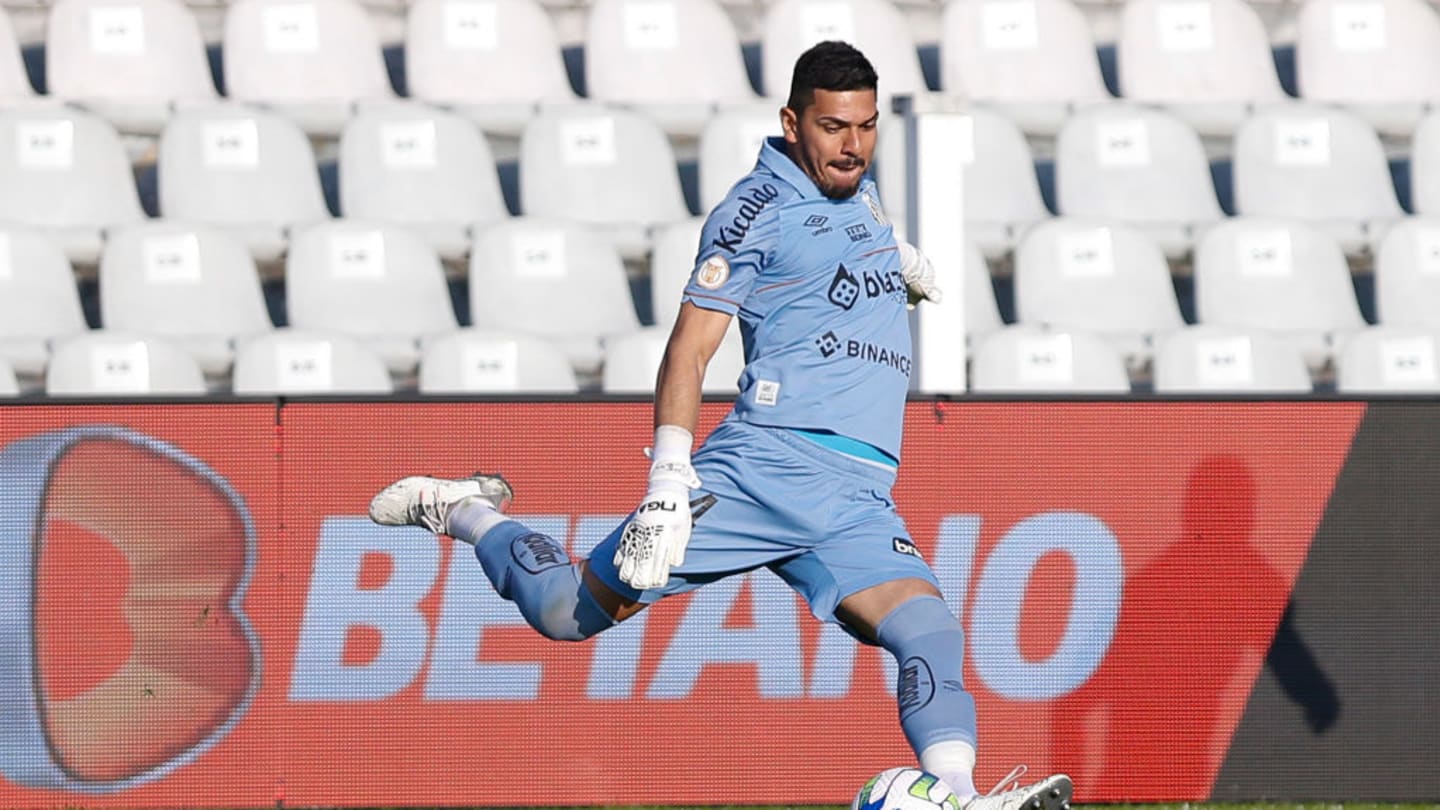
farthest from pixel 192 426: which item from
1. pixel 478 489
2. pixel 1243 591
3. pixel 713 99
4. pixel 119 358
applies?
pixel 713 99

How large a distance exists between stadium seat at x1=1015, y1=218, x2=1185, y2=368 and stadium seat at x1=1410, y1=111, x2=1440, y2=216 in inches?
69.8

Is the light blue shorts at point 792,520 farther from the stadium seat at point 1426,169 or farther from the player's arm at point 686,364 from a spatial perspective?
the stadium seat at point 1426,169

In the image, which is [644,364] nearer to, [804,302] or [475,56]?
[475,56]

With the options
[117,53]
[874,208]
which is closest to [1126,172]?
[117,53]

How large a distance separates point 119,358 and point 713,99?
3476mm

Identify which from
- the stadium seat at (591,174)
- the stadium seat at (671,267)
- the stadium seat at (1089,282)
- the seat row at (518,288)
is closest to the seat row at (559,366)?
the seat row at (518,288)

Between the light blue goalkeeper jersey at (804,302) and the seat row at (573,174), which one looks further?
the seat row at (573,174)

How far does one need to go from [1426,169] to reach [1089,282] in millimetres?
2224

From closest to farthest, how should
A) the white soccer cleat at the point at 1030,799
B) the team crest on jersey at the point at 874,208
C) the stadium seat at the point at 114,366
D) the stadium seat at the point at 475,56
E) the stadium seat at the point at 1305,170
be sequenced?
1. the white soccer cleat at the point at 1030,799
2. the team crest on jersey at the point at 874,208
3. the stadium seat at the point at 114,366
4. the stadium seat at the point at 1305,170
5. the stadium seat at the point at 475,56

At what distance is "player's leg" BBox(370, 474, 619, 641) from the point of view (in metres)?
4.89

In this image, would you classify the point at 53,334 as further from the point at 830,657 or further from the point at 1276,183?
the point at 1276,183

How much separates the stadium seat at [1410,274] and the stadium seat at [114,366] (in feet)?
18.5

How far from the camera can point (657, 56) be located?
10422mm

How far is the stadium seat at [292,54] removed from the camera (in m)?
Answer: 10.2
